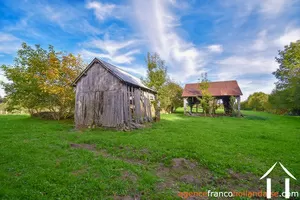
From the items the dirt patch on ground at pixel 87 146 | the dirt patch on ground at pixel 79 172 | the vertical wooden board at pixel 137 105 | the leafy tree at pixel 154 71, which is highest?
the leafy tree at pixel 154 71

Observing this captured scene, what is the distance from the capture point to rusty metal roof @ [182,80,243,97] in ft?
74.0

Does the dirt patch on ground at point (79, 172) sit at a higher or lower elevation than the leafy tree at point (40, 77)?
lower

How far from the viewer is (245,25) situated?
1089 centimetres

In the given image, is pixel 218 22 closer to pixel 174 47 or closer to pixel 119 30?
pixel 174 47

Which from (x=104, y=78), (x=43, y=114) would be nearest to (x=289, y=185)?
(x=104, y=78)

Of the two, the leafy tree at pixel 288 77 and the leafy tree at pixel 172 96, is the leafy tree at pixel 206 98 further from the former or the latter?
the leafy tree at pixel 288 77

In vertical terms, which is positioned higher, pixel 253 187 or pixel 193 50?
pixel 193 50

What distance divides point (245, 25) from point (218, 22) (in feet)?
6.88

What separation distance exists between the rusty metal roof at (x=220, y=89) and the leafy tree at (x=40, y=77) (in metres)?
18.1

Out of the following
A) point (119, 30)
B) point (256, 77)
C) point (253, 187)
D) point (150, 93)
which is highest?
point (119, 30)

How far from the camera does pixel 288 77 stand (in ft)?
67.1

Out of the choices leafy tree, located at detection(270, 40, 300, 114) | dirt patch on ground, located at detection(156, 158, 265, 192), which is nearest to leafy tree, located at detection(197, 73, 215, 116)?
leafy tree, located at detection(270, 40, 300, 114)

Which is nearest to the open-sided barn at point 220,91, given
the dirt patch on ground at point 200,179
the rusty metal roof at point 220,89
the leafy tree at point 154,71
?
the rusty metal roof at point 220,89

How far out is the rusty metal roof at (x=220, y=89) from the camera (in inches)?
888
